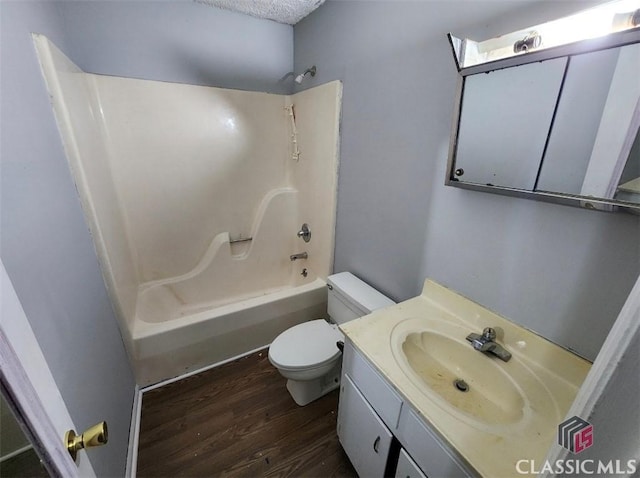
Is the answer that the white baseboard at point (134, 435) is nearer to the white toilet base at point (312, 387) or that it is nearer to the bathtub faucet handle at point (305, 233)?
the white toilet base at point (312, 387)

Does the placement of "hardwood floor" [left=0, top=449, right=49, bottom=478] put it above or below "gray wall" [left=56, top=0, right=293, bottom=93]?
below

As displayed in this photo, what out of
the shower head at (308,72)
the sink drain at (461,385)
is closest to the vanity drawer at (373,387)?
the sink drain at (461,385)

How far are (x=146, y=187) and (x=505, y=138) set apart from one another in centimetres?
215

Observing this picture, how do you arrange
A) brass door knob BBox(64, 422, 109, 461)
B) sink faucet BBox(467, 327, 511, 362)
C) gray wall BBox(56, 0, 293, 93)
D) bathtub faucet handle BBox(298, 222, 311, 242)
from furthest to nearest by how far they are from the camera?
bathtub faucet handle BBox(298, 222, 311, 242) → gray wall BBox(56, 0, 293, 93) → sink faucet BBox(467, 327, 511, 362) → brass door knob BBox(64, 422, 109, 461)

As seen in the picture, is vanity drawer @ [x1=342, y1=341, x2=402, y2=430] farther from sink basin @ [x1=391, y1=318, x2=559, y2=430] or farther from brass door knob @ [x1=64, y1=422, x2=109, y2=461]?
brass door knob @ [x1=64, y1=422, x2=109, y2=461]

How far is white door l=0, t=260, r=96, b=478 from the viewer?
13.6 inches

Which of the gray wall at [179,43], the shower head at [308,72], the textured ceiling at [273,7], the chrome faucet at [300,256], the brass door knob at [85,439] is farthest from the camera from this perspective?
the chrome faucet at [300,256]

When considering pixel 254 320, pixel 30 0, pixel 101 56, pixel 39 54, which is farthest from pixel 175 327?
pixel 101 56

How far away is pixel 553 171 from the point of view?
784 millimetres

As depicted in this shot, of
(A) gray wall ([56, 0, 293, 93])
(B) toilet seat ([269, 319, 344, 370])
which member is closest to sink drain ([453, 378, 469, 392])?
(B) toilet seat ([269, 319, 344, 370])

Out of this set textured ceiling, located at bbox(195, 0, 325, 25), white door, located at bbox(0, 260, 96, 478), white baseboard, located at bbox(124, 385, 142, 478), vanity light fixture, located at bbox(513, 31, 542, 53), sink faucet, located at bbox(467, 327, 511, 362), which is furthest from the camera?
textured ceiling, located at bbox(195, 0, 325, 25)

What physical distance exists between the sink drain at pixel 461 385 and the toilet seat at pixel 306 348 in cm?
62

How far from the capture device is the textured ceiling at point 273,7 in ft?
5.33

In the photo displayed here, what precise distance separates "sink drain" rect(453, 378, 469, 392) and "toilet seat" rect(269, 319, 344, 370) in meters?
0.62
